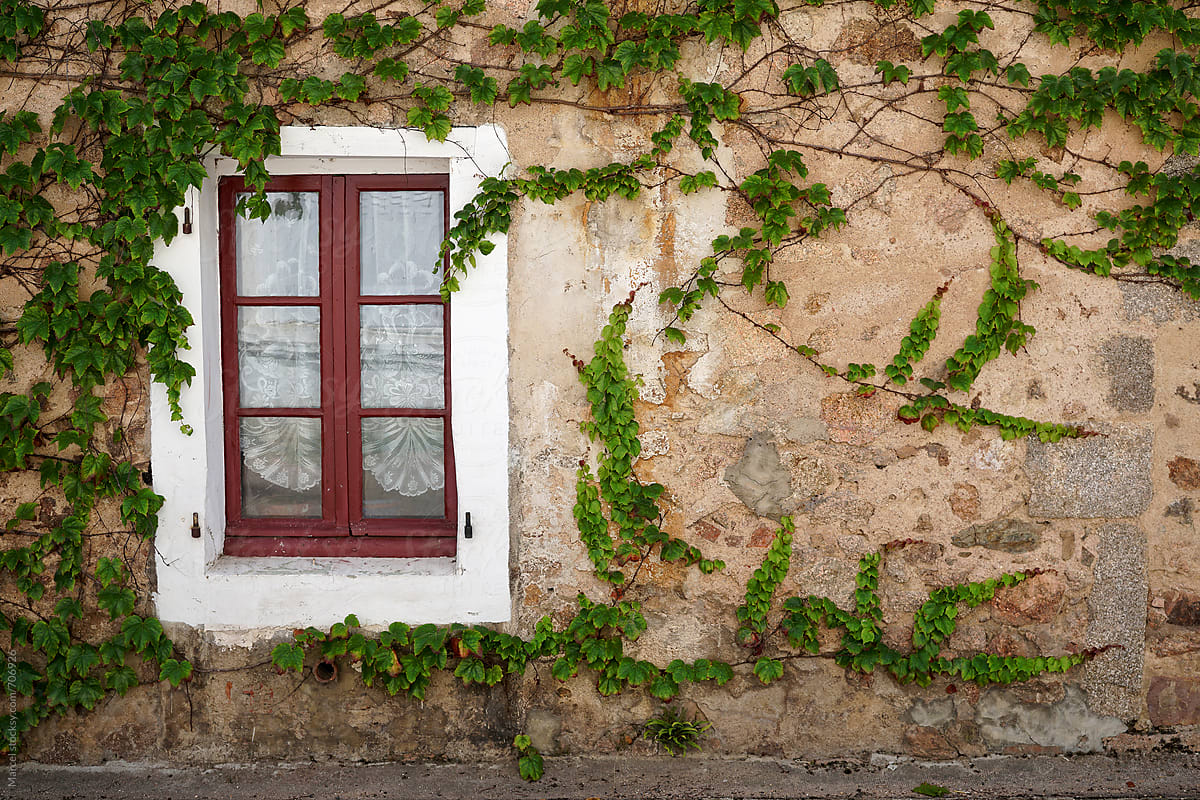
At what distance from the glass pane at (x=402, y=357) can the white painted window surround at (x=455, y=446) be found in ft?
0.72

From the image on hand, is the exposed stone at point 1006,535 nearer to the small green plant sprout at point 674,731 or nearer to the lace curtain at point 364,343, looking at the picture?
the small green plant sprout at point 674,731

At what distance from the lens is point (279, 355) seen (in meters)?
3.13

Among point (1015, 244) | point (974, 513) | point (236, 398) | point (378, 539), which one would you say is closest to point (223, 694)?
point (378, 539)

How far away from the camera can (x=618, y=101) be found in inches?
114

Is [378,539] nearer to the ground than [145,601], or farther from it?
farther from it

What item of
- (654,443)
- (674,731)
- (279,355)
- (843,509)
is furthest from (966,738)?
(279,355)

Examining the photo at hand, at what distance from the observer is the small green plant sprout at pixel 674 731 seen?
2.97m

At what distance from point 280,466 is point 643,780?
1723 millimetres

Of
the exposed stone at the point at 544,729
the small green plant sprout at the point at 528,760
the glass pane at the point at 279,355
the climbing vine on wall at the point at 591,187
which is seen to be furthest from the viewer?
the glass pane at the point at 279,355

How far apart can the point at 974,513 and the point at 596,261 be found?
1569 mm

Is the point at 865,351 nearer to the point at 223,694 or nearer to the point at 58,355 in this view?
the point at 223,694

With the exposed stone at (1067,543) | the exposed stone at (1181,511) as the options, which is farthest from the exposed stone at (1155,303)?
the exposed stone at (1067,543)

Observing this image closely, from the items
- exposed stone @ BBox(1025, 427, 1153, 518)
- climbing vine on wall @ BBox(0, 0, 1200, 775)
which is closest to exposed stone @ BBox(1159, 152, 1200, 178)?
climbing vine on wall @ BBox(0, 0, 1200, 775)

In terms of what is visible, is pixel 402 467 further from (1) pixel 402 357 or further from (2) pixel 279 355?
(2) pixel 279 355
